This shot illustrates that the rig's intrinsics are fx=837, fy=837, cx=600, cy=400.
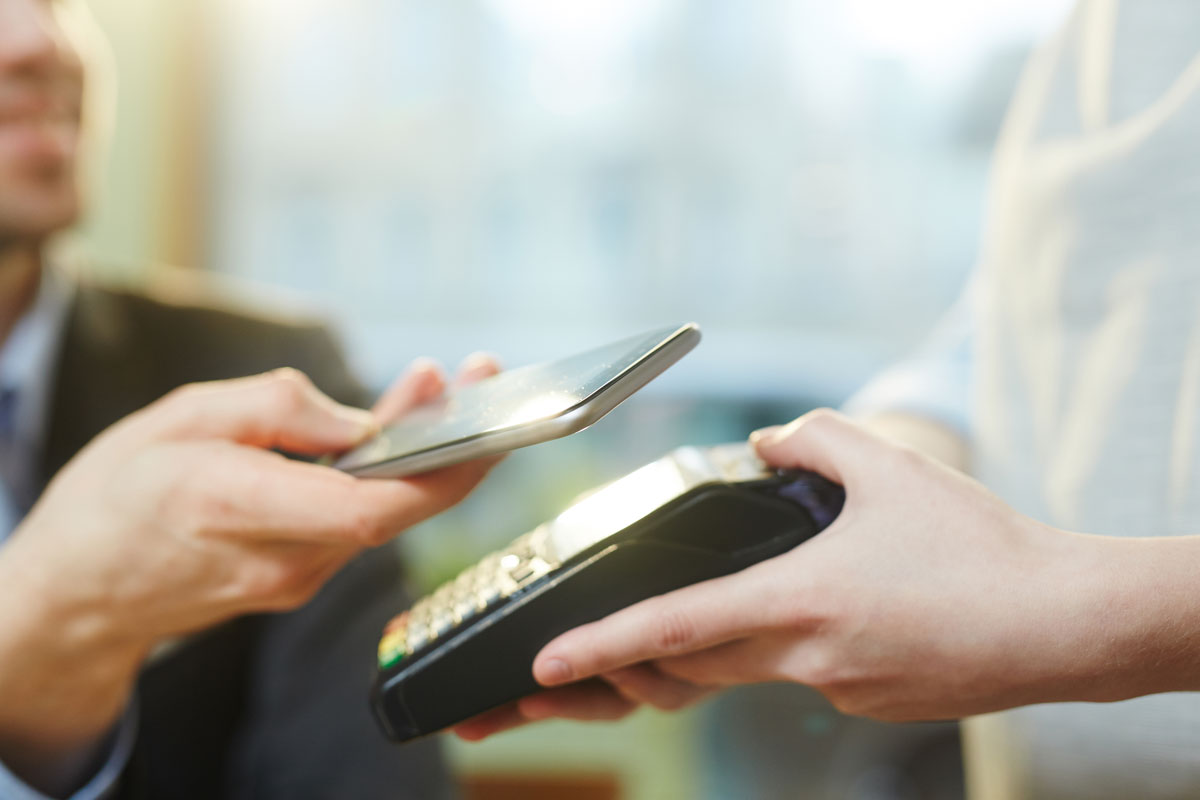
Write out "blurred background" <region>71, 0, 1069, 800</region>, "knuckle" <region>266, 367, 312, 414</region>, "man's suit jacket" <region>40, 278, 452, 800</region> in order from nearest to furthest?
"knuckle" <region>266, 367, 312, 414</region>
"man's suit jacket" <region>40, 278, 452, 800</region>
"blurred background" <region>71, 0, 1069, 800</region>

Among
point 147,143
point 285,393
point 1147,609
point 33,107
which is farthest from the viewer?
point 147,143

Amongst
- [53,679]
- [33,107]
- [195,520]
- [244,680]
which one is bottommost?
[244,680]

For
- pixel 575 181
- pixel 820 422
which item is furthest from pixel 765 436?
pixel 575 181

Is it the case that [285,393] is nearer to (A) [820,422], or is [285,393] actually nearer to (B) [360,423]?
(B) [360,423]

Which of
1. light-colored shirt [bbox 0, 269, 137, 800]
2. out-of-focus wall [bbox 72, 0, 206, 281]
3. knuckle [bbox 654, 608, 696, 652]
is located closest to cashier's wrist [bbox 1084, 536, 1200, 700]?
knuckle [bbox 654, 608, 696, 652]

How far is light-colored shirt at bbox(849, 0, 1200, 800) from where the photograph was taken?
0.32 meters

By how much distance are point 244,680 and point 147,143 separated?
1.04 metres

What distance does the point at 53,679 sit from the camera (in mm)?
383

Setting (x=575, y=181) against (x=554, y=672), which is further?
(x=575, y=181)

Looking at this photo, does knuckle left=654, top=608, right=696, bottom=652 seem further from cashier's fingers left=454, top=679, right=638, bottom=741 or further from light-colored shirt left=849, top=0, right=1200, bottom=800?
light-colored shirt left=849, top=0, right=1200, bottom=800

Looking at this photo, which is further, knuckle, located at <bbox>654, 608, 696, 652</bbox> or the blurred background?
the blurred background

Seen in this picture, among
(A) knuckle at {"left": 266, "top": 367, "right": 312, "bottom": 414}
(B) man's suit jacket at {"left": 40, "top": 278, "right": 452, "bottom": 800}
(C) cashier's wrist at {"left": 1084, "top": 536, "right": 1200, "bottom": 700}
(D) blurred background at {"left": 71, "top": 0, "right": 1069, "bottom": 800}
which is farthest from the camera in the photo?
(D) blurred background at {"left": 71, "top": 0, "right": 1069, "bottom": 800}

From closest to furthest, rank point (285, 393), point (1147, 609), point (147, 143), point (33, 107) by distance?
point (1147, 609) < point (285, 393) < point (33, 107) < point (147, 143)

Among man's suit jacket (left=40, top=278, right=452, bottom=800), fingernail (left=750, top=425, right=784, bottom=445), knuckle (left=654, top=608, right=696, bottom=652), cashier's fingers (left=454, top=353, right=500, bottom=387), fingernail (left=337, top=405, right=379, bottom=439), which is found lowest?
man's suit jacket (left=40, top=278, right=452, bottom=800)
